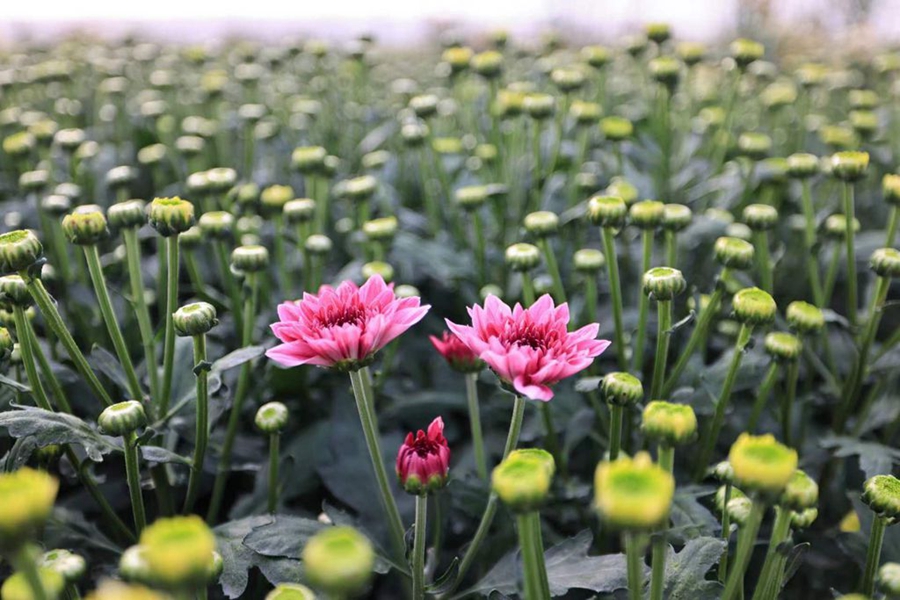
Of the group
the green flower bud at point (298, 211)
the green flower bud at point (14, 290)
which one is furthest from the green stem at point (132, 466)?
the green flower bud at point (298, 211)

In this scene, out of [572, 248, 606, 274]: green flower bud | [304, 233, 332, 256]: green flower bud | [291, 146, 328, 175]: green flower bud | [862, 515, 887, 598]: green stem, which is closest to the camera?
[862, 515, 887, 598]: green stem

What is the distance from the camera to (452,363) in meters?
0.98

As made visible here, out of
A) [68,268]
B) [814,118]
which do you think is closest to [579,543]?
[68,268]

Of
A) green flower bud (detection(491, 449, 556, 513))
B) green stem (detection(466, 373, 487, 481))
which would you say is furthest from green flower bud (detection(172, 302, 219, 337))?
green flower bud (detection(491, 449, 556, 513))

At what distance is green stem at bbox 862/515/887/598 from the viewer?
30.5 inches

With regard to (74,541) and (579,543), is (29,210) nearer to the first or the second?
(74,541)

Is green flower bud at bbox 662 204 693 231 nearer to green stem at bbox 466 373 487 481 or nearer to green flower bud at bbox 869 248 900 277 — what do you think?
green flower bud at bbox 869 248 900 277

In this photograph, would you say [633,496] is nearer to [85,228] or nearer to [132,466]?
[132,466]

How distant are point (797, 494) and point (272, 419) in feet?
2.04

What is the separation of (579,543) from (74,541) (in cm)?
63

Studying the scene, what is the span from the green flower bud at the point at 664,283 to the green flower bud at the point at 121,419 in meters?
0.61

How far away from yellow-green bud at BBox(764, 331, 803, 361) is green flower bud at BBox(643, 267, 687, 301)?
0.61ft

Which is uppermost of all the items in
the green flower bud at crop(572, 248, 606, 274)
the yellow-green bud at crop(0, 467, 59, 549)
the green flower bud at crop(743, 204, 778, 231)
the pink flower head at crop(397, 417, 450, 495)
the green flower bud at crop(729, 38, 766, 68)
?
the green flower bud at crop(729, 38, 766, 68)

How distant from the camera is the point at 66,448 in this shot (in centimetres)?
90
